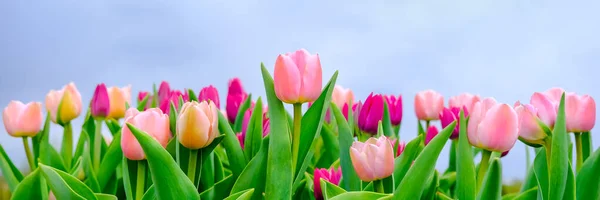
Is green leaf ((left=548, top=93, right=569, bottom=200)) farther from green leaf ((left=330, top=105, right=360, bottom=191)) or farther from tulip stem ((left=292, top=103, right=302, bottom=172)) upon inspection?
tulip stem ((left=292, top=103, right=302, bottom=172))

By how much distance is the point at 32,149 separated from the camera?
97.3 inches

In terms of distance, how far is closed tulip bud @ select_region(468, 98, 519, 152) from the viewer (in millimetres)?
1455

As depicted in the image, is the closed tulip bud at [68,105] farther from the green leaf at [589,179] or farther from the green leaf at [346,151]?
the green leaf at [589,179]

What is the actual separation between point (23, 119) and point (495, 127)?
62.5 inches

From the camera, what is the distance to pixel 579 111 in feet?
5.67

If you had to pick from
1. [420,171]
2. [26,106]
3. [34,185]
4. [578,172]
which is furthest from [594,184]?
[26,106]

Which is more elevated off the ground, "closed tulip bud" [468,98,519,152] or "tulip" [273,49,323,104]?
"tulip" [273,49,323,104]

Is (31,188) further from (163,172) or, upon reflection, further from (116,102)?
(116,102)

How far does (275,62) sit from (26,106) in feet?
4.30

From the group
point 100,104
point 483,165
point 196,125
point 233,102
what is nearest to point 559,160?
point 483,165

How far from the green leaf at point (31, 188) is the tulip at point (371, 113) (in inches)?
34.2

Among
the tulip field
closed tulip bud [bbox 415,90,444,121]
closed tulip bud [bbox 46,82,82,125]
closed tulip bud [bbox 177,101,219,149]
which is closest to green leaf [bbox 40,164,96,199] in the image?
the tulip field

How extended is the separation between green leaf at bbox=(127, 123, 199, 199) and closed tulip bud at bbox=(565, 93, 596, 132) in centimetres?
97

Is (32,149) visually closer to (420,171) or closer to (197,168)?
(197,168)
